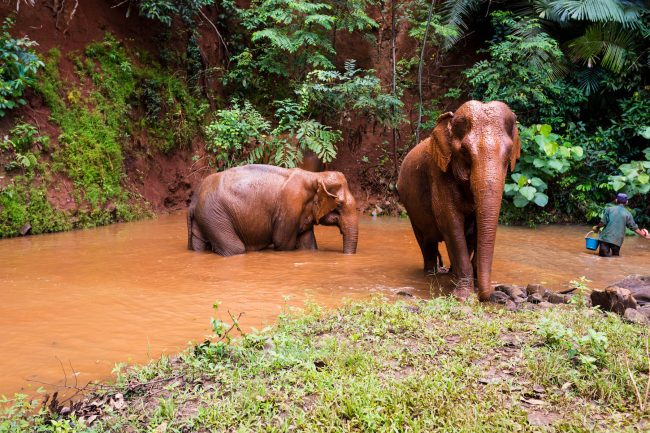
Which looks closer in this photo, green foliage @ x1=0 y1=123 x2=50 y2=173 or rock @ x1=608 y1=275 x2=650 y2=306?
rock @ x1=608 y1=275 x2=650 y2=306

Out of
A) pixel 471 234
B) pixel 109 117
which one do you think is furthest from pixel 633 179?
pixel 109 117

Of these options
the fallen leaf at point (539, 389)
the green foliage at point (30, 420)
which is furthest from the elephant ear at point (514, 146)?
the green foliage at point (30, 420)

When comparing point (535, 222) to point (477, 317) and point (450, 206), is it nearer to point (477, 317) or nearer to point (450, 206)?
point (450, 206)

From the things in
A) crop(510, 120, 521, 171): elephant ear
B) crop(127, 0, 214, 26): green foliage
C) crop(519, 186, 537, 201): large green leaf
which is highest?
crop(127, 0, 214, 26): green foliage

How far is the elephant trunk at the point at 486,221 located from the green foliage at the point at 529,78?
9.62m

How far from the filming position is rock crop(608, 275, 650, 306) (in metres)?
5.46

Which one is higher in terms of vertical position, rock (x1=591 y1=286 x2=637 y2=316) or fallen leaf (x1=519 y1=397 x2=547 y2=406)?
rock (x1=591 y1=286 x2=637 y2=316)

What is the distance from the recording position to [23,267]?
7.88m

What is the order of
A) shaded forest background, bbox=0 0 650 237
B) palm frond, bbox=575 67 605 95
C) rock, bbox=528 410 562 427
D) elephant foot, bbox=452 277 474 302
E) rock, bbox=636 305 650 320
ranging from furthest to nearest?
1. palm frond, bbox=575 67 605 95
2. shaded forest background, bbox=0 0 650 237
3. elephant foot, bbox=452 277 474 302
4. rock, bbox=636 305 650 320
5. rock, bbox=528 410 562 427

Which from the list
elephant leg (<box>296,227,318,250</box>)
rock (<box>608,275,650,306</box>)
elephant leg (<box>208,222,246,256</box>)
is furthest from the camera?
elephant leg (<box>296,227,318,250</box>)

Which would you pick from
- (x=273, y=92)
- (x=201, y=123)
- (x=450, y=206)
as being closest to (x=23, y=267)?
(x=450, y=206)

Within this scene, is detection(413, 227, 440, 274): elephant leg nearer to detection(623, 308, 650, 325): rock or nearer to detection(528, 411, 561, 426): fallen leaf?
detection(623, 308, 650, 325): rock

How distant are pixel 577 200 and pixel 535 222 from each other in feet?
4.11

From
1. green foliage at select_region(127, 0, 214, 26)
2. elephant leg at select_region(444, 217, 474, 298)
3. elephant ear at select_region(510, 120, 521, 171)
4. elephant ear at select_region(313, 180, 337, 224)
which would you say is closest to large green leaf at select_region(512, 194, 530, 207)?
elephant ear at select_region(313, 180, 337, 224)
